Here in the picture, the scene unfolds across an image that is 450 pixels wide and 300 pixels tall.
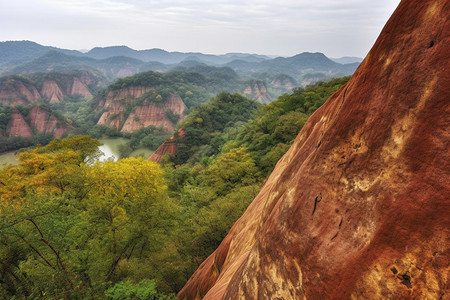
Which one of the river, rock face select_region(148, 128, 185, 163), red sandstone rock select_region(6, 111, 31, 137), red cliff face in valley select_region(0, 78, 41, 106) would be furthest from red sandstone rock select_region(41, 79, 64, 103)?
rock face select_region(148, 128, 185, 163)


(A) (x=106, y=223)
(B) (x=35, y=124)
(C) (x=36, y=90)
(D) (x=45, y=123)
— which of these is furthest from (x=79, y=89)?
(A) (x=106, y=223)

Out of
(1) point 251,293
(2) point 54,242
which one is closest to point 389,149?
(1) point 251,293

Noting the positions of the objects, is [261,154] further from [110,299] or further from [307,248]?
[307,248]

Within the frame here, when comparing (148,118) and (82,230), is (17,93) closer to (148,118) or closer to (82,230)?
(148,118)

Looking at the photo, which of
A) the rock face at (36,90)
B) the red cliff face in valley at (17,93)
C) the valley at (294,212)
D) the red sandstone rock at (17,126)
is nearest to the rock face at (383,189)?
the valley at (294,212)

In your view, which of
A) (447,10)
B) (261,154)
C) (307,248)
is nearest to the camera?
(447,10)

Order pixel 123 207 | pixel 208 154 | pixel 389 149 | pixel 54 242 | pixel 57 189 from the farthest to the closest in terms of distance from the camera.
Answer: pixel 208 154 → pixel 57 189 → pixel 123 207 → pixel 54 242 → pixel 389 149
